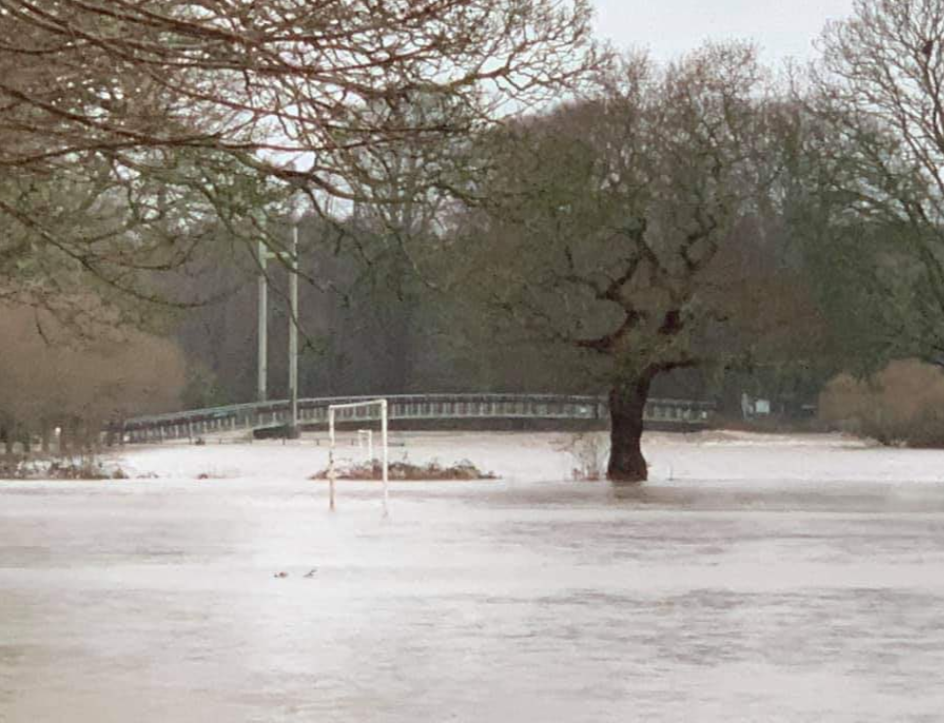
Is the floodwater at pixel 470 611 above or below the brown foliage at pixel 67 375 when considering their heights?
below

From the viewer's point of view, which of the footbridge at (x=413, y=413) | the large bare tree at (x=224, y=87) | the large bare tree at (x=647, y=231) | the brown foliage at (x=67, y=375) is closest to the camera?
the large bare tree at (x=224, y=87)

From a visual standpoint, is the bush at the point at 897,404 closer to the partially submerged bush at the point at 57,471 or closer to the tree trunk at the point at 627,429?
the tree trunk at the point at 627,429

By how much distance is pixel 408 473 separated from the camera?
55688 millimetres

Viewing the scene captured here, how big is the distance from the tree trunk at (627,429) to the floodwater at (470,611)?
8.22m

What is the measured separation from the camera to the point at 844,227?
2004 inches

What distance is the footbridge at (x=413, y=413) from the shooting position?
9169cm

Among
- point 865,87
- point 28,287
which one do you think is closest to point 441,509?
point 28,287

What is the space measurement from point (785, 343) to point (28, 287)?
24317 millimetres

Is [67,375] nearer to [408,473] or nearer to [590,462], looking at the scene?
[408,473]

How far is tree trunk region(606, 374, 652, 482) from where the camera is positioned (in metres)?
50.9

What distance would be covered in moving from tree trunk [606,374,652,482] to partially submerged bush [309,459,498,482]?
413 centimetres

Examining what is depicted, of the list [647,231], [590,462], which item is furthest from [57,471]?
[647,231]

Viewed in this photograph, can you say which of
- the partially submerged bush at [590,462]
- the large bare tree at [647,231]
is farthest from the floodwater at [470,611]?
the partially submerged bush at [590,462]

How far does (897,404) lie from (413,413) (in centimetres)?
3262
